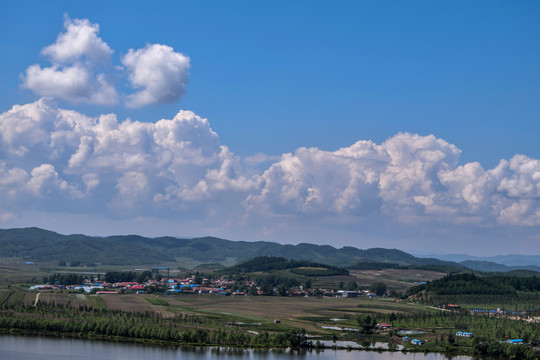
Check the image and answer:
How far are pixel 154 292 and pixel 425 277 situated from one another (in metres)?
91.0

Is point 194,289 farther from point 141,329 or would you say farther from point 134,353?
point 134,353

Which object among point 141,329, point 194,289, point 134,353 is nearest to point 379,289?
point 194,289

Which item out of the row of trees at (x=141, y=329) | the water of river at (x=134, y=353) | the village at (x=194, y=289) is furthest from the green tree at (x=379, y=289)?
the water of river at (x=134, y=353)

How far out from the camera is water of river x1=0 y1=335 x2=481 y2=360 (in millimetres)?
55344

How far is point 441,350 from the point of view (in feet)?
211

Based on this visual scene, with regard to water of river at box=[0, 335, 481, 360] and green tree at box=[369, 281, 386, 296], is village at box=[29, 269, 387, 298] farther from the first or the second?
water of river at box=[0, 335, 481, 360]

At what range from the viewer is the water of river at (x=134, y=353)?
2179 inches

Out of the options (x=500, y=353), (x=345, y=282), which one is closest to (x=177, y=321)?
(x=500, y=353)

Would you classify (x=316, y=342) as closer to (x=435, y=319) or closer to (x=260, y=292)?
(x=435, y=319)

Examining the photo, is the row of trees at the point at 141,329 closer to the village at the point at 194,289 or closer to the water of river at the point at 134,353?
the water of river at the point at 134,353

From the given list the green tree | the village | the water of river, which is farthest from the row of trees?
the green tree

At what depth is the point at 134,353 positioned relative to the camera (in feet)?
190

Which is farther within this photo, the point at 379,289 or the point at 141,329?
the point at 379,289

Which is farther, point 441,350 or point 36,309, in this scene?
point 36,309
